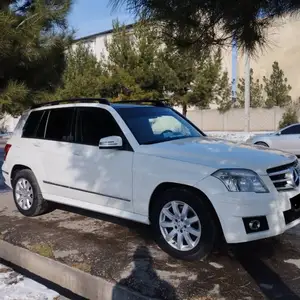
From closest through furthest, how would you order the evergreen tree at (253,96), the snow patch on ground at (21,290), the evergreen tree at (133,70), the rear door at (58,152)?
the snow patch on ground at (21,290) < the rear door at (58,152) < the evergreen tree at (133,70) < the evergreen tree at (253,96)

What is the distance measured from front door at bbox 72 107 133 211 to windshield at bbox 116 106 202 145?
0.68 ft

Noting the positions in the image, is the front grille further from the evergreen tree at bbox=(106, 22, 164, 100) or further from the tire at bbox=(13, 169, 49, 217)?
the evergreen tree at bbox=(106, 22, 164, 100)

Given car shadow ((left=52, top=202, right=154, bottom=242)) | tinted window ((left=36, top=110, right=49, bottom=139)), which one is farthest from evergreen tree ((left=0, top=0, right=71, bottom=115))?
car shadow ((left=52, top=202, right=154, bottom=242))

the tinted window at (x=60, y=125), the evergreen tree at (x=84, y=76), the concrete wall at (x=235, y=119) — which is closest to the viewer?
the tinted window at (x=60, y=125)

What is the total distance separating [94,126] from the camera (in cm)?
584

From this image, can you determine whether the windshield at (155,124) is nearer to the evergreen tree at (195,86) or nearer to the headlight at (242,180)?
the headlight at (242,180)

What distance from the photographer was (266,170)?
450 cm

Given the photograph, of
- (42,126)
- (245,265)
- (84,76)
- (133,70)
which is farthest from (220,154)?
(84,76)

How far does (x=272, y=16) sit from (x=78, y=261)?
3.12 metres

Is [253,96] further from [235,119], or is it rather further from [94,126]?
[94,126]

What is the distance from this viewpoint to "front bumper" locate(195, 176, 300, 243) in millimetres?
4309

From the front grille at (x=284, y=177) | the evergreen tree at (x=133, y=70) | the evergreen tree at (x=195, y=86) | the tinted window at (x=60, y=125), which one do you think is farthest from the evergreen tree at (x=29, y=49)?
the evergreen tree at (x=195, y=86)

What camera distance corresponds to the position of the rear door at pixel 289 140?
611 inches

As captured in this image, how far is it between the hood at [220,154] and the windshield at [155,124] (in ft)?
0.87
